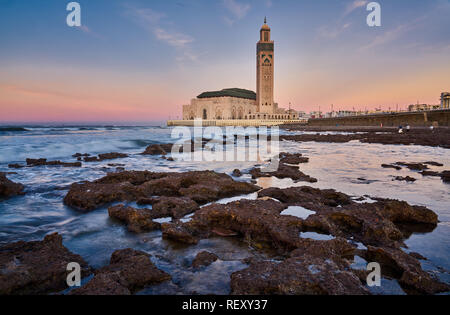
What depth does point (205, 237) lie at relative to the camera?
3355 mm

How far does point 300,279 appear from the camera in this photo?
2098mm

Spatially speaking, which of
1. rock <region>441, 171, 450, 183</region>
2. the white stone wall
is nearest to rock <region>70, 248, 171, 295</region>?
rock <region>441, 171, 450, 183</region>

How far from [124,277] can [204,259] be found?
0.82 m

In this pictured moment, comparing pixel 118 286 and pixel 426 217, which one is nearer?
pixel 118 286

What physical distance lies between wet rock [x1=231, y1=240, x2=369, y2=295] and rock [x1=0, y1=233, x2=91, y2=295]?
1.64 meters

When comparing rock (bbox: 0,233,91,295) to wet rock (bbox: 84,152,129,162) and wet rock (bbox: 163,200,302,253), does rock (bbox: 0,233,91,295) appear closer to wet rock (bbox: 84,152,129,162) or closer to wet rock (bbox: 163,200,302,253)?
wet rock (bbox: 163,200,302,253)

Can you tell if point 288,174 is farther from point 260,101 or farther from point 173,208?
point 260,101

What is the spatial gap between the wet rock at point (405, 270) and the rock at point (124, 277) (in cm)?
214

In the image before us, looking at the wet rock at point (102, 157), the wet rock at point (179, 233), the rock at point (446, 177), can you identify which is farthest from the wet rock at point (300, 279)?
the wet rock at point (102, 157)

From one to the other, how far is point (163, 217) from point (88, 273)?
1.57 metres
